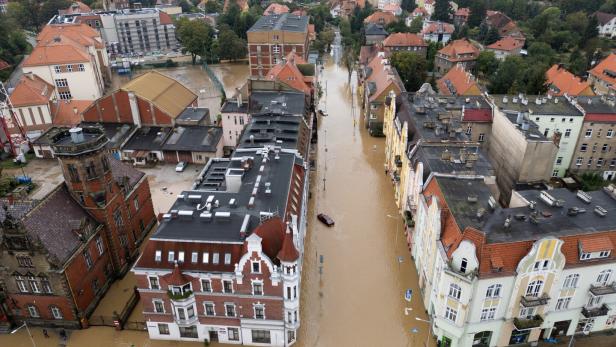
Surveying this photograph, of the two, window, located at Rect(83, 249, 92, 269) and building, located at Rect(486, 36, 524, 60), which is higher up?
building, located at Rect(486, 36, 524, 60)

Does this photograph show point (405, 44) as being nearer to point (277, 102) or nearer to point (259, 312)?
point (277, 102)

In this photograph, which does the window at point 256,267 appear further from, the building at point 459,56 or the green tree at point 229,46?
the green tree at point 229,46

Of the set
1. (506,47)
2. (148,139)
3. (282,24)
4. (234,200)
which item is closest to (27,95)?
(148,139)

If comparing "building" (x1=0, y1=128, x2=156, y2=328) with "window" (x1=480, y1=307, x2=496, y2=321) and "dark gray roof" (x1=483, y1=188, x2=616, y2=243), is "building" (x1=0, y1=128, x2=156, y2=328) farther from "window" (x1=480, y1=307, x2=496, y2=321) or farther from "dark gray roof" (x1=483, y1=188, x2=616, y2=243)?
"dark gray roof" (x1=483, y1=188, x2=616, y2=243)

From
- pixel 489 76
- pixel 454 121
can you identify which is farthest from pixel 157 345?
pixel 489 76

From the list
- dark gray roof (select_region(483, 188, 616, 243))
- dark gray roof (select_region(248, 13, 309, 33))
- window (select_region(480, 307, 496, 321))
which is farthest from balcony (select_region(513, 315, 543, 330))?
dark gray roof (select_region(248, 13, 309, 33))

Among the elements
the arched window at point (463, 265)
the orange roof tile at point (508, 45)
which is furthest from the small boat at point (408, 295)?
the orange roof tile at point (508, 45)

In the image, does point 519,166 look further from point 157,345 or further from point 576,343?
point 157,345
